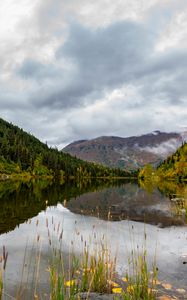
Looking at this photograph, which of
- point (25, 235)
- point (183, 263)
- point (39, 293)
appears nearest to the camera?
point (39, 293)

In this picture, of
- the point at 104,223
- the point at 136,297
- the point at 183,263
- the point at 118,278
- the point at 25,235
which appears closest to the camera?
the point at 136,297

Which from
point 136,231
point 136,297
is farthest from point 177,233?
point 136,297

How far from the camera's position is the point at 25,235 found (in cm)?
2255

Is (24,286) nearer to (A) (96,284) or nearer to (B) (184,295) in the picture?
(A) (96,284)

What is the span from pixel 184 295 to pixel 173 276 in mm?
2432

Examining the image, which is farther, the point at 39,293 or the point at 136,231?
the point at 136,231

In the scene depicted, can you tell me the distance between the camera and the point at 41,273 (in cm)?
1409

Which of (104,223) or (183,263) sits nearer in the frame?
(183,263)

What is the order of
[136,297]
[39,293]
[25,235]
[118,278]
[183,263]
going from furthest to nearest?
[25,235], [183,263], [118,278], [39,293], [136,297]

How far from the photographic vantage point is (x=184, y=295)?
11555 mm

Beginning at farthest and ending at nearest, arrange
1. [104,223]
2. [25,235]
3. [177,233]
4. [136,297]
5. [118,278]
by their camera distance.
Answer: [104,223]
[177,233]
[25,235]
[118,278]
[136,297]

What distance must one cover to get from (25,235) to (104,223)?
8.66 metres

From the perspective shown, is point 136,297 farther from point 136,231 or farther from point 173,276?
point 136,231

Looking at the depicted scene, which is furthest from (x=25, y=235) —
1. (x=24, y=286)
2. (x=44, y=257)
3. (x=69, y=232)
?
(x=24, y=286)
